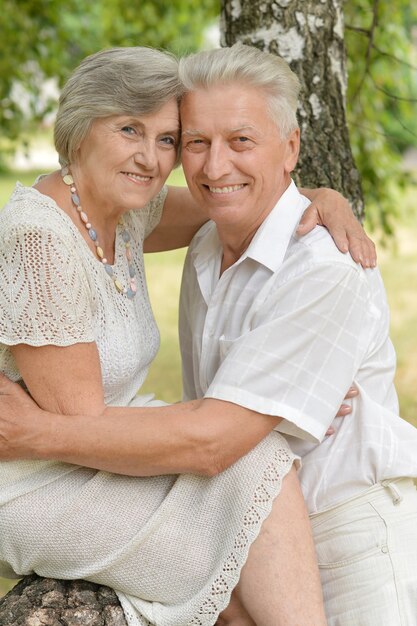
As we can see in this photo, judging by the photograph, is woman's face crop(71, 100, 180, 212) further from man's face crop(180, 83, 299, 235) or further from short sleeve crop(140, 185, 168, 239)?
short sleeve crop(140, 185, 168, 239)

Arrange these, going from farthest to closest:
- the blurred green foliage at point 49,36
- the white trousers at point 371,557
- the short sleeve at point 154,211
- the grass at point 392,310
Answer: the grass at point 392,310 → the blurred green foliage at point 49,36 → the short sleeve at point 154,211 → the white trousers at point 371,557

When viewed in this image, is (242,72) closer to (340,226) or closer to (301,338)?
(340,226)

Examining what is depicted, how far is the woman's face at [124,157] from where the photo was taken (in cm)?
236

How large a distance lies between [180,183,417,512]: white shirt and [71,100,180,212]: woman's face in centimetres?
34

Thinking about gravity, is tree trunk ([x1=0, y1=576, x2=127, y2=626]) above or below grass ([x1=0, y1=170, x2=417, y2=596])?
above

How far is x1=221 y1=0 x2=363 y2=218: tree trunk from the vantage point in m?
3.13

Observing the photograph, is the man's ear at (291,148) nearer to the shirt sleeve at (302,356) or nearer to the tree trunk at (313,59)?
the shirt sleeve at (302,356)

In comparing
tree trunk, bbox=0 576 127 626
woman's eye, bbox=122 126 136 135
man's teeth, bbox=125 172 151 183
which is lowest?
tree trunk, bbox=0 576 127 626

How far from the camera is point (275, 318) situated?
226 cm

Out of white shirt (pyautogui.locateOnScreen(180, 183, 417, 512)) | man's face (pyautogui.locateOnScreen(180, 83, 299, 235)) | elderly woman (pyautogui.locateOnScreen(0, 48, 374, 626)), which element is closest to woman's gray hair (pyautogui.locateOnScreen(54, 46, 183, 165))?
elderly woman (pyautogui.locateOnScreen(0, 48, 374, 626))

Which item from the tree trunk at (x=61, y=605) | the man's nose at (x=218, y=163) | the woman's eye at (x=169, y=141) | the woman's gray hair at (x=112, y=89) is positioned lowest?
the tree trunk at (x=61, y=605)

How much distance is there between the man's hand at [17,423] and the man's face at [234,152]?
735 millimetres

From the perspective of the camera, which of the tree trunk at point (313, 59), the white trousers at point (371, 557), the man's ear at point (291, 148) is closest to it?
the white trousers at point (371, 557)

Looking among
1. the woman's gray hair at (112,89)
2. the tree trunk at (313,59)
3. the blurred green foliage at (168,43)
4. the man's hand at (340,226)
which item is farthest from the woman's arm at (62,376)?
the blurred green foliage at (168,43)
